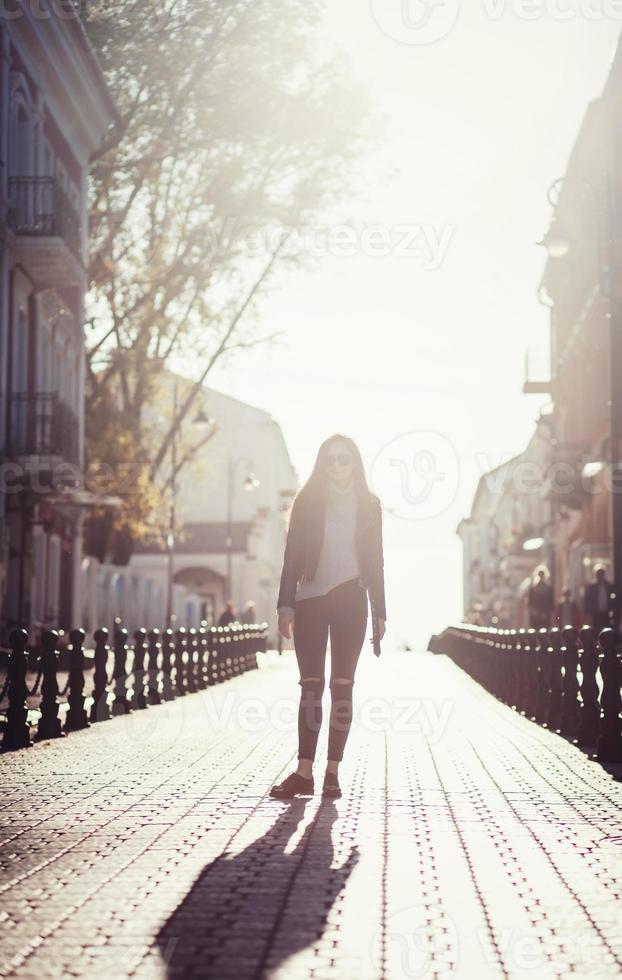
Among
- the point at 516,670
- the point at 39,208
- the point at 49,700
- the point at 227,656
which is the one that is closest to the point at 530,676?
the point at 516,670

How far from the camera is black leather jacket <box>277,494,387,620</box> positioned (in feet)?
28.4

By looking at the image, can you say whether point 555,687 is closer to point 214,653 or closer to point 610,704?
point 610,704

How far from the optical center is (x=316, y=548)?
870 cm

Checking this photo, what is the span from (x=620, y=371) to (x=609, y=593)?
10.5 meters

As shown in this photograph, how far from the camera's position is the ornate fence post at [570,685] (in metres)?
12.6

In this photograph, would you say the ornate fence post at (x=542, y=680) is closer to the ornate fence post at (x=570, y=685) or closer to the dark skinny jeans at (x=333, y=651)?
the ornate fence post at (x=570, y=685)

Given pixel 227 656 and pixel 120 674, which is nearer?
pixel 120 674

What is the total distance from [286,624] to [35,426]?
18292mm

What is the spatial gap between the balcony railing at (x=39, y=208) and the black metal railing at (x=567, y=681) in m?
9.88

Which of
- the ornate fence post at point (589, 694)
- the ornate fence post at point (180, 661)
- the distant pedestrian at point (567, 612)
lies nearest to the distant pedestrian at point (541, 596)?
the distant pedestrian at point (567, 612)

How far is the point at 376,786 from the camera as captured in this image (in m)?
9.02

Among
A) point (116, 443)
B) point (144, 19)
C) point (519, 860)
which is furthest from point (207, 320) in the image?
point (519, 860)

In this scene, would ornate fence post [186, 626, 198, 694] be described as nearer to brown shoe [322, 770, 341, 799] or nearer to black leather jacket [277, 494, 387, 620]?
black leather jacket [277, 494, 387, 620]

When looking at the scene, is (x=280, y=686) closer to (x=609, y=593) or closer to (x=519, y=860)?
(x=609, y=593)
